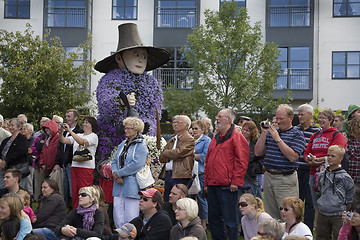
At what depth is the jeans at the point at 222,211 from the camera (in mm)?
7695

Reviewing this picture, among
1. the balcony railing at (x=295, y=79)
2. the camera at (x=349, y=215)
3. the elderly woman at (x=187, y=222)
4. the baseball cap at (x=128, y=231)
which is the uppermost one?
the balcony railing at (x=295, y=79)

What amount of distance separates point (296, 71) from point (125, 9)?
10.0 metres

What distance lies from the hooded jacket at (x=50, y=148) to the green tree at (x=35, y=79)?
976 centimetres

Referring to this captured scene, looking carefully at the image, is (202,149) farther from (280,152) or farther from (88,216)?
(88,216)

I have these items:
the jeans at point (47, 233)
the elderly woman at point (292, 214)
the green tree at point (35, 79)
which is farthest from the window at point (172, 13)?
the elderly woman at point (292, 214)

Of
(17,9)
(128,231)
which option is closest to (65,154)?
(128,231)

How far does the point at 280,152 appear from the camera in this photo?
7.77 m

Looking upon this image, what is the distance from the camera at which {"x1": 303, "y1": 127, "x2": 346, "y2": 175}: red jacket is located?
8068 millimetres

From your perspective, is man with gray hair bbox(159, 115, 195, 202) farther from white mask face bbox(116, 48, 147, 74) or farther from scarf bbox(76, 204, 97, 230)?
white mask face bbox(116, 48, 147, 74)

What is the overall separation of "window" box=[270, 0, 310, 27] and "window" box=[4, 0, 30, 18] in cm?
1363

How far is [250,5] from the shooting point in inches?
1123

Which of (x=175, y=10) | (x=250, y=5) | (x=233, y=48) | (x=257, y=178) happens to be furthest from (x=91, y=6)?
(x=257, y=178)

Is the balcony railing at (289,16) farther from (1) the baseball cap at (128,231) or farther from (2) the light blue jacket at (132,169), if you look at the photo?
(1) the baseball cap at (128,231)

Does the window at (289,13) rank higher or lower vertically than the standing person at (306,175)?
higher
